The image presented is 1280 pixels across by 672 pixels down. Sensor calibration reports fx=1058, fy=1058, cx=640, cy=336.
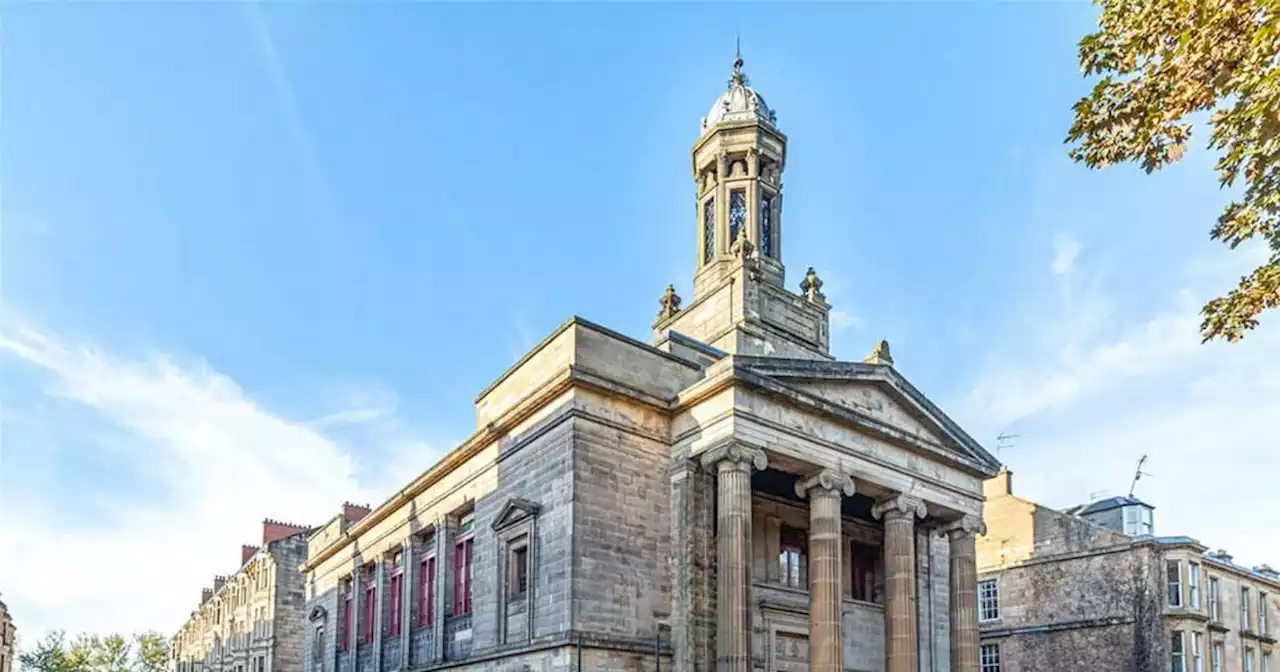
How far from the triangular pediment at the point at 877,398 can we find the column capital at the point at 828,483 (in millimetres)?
1297

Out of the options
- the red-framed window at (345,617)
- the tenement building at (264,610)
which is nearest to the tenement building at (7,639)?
the tenement building at (264,610)

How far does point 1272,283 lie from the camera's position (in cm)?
1014

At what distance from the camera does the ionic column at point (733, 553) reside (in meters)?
18.9

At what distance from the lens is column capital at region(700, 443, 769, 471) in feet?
64.3

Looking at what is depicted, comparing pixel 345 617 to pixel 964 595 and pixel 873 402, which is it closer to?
pixel 873 402

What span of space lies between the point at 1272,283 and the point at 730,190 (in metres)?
18.3

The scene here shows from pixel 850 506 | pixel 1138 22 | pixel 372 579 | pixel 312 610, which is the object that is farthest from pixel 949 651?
pixel 312 610

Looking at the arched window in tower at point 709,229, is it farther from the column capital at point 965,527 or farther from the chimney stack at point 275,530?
the chimney stack at point 275,530

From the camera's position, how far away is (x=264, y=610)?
158 ft

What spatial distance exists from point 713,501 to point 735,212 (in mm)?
9482

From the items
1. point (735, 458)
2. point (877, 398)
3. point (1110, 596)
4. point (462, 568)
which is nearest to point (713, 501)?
point (735, 458)

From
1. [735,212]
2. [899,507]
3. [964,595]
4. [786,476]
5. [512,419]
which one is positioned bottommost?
[964,595]

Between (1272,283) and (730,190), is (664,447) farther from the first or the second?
(1272,283)

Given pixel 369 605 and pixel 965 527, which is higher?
pixel 965 527
